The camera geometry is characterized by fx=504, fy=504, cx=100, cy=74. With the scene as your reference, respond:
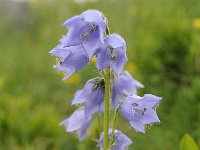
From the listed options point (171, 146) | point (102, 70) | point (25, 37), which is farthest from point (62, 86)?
point (102, 70)

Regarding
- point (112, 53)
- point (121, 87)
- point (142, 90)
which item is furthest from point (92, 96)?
point (142, 90)

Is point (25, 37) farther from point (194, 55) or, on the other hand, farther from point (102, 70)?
point (102, 70)

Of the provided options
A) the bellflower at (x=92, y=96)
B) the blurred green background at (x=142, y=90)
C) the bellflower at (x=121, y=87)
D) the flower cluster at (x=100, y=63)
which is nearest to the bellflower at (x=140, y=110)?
the flower cluster at (x=100, y=63)

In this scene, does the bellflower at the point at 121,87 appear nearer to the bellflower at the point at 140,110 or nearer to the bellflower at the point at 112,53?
the bellflower at the point at 140,110

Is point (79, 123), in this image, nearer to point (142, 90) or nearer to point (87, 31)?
point (87, 31)

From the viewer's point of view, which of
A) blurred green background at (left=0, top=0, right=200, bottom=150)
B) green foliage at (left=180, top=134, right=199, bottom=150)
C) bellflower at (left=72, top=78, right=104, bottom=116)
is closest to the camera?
bellflower at (left=72, top=78, right=104, bottom=116)

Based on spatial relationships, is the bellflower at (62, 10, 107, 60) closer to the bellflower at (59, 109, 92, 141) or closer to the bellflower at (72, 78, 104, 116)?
the bellflower at (72, 78, 104, 116)

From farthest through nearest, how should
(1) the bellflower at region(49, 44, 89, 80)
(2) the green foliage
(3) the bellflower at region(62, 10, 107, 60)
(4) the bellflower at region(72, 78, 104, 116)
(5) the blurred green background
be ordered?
(5) the blurred green background, (2) the green foliage, (4) the bellflower at region(72, 78, 104, 116), (1) the bellflower at region(49, 44, 89, 80), (3) the bellflower at region(62, 10, 107, 60)

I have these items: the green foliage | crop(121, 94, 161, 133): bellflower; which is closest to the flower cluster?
crop(121, 94, 161, 133): bellflower
